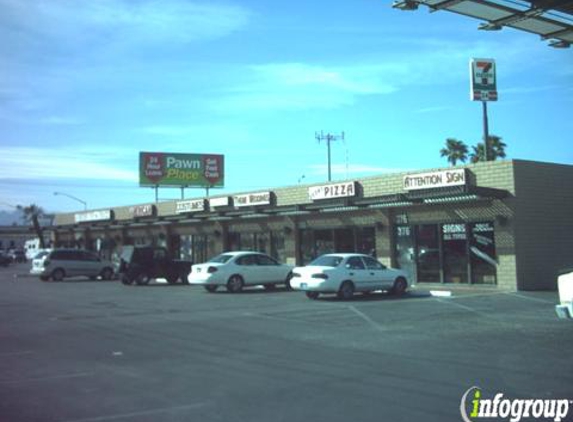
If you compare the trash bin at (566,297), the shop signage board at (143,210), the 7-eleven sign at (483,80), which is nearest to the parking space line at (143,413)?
the trash bin at (566,297)

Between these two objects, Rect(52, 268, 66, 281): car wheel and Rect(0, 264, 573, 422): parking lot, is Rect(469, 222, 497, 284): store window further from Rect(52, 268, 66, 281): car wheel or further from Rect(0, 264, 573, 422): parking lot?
Rect(52, 268, 66, 281): car wheel

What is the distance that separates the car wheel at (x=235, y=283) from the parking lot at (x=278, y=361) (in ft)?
22.3

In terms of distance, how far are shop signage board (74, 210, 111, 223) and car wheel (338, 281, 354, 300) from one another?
105ft

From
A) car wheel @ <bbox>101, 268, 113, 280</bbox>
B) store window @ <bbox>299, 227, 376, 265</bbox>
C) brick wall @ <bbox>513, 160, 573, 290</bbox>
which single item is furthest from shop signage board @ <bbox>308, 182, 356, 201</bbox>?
car wheel @ <bbox>101, 268, 113, 280</bbox>

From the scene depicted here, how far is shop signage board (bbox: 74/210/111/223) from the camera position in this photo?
4897 cm

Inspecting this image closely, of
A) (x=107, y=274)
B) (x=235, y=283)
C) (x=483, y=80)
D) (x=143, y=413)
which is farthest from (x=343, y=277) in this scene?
(x=107, y=274)

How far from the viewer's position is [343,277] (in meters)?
20.3

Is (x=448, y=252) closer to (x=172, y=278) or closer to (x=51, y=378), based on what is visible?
(x=172, y=278)

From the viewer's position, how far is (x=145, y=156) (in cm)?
5331

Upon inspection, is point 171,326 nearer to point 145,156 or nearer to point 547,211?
point 547,211

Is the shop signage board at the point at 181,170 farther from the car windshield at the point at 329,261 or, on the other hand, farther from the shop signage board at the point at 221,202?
the car windshield at the point at 329,261

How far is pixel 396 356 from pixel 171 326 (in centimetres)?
599

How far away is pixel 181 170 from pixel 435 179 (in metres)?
34.1

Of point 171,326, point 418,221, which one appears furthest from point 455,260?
point 171,326
